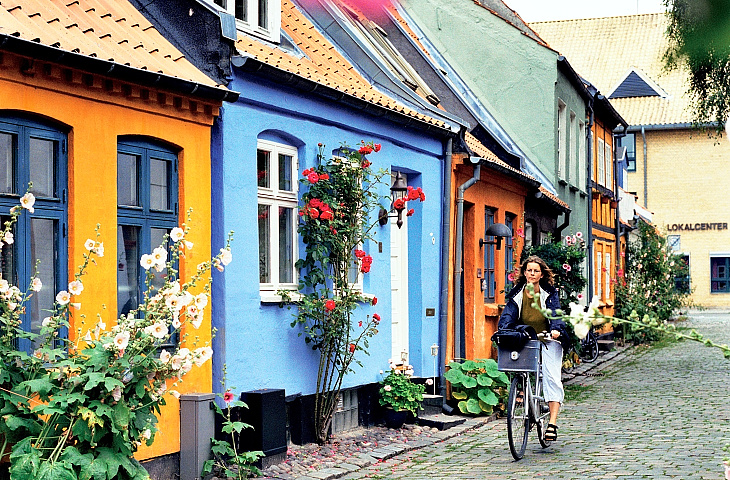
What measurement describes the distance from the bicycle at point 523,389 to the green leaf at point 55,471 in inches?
170

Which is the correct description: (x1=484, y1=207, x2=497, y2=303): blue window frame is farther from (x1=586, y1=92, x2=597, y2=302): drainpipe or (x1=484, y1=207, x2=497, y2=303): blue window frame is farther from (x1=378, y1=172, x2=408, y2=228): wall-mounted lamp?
(x1=586, y1=92, x2=597, y2=302): drainpipe

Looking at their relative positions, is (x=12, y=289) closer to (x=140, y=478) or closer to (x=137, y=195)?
(x=140, y=478)

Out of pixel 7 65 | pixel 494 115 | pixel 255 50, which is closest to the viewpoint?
pixel 7 65

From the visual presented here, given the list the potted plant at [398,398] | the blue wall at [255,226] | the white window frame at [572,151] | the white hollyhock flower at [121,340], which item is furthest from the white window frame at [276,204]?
the white window frame at [572,151]

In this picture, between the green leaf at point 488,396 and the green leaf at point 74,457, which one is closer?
the green leaf at point 74,457

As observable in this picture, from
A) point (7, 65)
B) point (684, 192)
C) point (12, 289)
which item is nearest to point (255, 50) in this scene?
point (7, 65)

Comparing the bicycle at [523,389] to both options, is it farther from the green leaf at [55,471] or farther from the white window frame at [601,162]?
the white window frame at [601,162]

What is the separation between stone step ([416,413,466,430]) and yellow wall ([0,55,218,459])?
12.5ft

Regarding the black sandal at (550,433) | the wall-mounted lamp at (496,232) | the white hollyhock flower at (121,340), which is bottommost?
the black sandal at (550,433)

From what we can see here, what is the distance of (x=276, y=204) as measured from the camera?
9383 millimetres

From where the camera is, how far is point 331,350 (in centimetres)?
964

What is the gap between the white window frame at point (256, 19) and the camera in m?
9.48

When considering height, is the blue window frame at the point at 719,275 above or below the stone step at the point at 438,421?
above

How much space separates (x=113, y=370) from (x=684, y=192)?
45.4 metres
